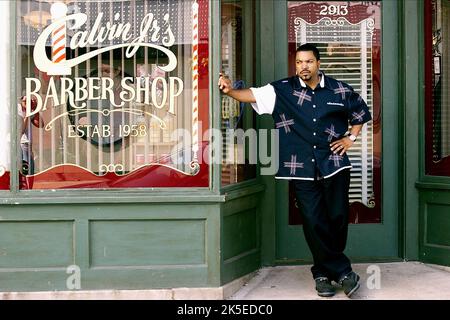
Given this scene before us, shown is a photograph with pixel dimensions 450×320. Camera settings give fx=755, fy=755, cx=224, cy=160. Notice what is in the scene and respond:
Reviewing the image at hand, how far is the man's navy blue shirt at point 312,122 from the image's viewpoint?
537cm

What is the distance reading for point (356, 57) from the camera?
648cm

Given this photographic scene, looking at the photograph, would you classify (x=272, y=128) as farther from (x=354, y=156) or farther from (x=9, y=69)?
(x=9, y=69)

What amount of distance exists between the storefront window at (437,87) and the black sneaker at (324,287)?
1.52 metres

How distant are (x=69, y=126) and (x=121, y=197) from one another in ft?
2.12

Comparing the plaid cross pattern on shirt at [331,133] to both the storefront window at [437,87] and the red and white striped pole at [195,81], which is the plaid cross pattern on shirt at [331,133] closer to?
the red and white striped pole at [195,81]

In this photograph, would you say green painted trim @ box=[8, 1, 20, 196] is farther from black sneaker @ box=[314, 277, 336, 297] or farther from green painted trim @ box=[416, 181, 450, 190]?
green painted trim @ box=[416, 181, 450, 190]

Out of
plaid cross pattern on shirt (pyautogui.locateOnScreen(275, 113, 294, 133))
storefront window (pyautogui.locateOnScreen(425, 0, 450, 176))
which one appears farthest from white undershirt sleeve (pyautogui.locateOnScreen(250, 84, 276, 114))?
storefront window (pyautogui.locateOnScreen(425, 0, 450, 176))

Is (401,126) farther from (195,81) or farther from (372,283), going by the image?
(195,81)

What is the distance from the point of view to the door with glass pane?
6.42 m

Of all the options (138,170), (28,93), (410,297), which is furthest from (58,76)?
(410,297)

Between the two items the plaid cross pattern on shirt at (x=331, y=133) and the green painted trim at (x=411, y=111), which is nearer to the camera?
the plaid cross pattern on shirt at (x=331, y=133)

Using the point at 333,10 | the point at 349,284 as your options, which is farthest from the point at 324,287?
the point at 333,10

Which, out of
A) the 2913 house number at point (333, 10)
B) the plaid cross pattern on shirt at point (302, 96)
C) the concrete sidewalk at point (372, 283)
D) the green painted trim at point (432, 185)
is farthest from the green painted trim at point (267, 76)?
the green painted trim at point (432, 185)
